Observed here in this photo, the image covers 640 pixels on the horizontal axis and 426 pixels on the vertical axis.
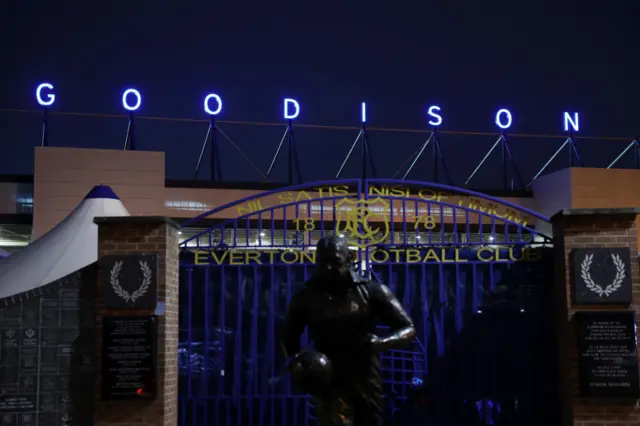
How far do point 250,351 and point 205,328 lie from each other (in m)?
0.53

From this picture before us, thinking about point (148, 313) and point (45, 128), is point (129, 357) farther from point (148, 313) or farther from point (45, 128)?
point (45, 128)

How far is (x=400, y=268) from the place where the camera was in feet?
27.7

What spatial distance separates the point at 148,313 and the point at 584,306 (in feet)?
13.7

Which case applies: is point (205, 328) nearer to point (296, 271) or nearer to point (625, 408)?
point (296, 271)

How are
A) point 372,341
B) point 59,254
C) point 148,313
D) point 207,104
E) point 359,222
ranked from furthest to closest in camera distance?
point 207,104 → point 59,254 → point 359,222 → point 148,313 → point 372,341

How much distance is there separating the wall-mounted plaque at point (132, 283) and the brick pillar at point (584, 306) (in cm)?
398

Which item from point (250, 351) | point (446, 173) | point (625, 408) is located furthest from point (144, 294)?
point (446, 173)

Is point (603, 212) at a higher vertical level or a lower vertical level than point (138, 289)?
higher

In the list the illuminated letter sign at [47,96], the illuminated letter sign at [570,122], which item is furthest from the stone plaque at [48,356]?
the illuminated letter sign at [570,122]

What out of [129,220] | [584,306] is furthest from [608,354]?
[129,220]

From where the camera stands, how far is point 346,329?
5188 millimetres

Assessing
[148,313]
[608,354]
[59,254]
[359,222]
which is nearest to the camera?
[608,354]

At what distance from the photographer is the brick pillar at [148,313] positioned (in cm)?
748

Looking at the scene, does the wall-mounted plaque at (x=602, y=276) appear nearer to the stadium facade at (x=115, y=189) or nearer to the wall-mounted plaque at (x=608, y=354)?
the wall-mounted plaque at (x=608, y=354)
